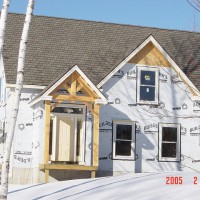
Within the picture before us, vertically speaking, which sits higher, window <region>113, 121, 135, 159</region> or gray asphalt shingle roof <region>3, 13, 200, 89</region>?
gray asphalt shingle roof <region>3, 13, 200, 89</region>

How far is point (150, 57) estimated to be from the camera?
27828 millimetres

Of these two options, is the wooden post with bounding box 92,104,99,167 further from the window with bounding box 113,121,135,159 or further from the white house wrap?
the window with bounding box 113,121,135,159

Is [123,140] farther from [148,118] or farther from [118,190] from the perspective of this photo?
[118,190]

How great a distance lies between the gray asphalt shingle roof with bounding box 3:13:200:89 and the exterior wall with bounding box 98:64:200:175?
3.65 ft

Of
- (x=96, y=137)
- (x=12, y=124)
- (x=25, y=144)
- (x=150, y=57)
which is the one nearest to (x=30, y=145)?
(x=25, y=144)

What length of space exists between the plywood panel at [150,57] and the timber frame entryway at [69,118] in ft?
10.7

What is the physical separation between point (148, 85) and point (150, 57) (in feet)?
4.31

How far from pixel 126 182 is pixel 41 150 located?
5.43m

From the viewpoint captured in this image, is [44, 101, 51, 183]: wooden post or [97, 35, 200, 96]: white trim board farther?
[97, 35, 200, 96]: white trim board

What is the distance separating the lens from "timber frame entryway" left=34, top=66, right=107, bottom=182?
24.8 m

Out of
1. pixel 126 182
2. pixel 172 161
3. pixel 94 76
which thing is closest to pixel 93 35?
pixel 94 76

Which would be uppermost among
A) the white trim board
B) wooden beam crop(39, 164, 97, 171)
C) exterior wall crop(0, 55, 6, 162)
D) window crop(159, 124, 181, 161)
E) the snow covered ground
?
the white trim board

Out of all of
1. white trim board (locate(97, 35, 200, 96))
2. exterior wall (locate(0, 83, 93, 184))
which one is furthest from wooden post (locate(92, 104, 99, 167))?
white trim board (locate(97, 35, 200, 96))

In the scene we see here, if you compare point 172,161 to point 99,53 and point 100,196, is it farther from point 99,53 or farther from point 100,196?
point 100,196
